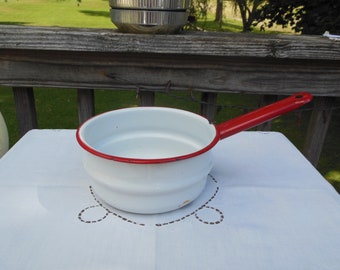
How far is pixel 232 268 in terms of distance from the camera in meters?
0.48

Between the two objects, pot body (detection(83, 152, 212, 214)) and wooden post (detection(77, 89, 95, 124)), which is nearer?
pot body (detection(83, 152, 212, 214))

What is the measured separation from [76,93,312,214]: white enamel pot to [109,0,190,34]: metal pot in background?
1.10ft

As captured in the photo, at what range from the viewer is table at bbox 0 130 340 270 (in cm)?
49

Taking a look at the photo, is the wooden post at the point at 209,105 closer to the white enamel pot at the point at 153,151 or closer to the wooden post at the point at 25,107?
the white enamel pot at the point at 153,151

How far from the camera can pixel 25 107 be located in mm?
1139

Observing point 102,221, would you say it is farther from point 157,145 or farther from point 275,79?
point 275,79

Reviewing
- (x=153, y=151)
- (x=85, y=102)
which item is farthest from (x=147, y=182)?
(x=85, y=102)

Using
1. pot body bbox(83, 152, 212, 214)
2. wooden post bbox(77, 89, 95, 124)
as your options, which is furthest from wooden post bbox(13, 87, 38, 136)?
pot body bbox(83, 152, 212, 214)

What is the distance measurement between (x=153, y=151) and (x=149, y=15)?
0.41 metres

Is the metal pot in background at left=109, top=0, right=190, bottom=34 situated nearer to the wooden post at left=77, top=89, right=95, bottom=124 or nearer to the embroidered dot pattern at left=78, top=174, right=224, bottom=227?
the wooden post at left=77, top=89, right=95, bottom=124

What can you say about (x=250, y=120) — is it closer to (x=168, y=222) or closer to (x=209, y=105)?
(x=168, y=222)

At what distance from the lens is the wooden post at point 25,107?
111 cm

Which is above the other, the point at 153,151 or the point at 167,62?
the point at 167,62

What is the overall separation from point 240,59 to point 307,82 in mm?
228
